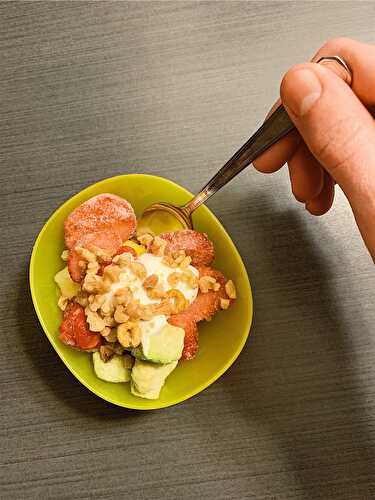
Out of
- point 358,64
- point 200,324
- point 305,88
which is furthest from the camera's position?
point 200,324

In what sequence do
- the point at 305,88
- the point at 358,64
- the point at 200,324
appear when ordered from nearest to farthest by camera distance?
the point at 305,88 → the point at 358,64 → the point at 200,324

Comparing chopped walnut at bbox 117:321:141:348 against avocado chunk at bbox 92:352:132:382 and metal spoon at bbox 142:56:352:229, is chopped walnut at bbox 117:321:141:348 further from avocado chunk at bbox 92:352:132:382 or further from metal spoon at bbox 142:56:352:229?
metal spoon at bbox 142:56:352:229

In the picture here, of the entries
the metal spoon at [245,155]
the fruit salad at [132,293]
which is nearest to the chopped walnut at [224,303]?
the fruit salad at [132,293]

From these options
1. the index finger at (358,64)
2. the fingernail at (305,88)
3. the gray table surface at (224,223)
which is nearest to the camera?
the fingernail at (305,88)

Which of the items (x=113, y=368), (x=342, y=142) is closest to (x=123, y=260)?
Result: (x=113, y=368)

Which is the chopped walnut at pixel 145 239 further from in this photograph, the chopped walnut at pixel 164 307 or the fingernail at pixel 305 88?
the fingernail at pixel 305 88

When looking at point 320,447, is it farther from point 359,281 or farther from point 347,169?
point 347,169

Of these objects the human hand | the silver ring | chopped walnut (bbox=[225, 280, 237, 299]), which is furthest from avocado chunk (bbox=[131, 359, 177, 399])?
the silver ring

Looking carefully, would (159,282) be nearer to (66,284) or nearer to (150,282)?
(150,282)
